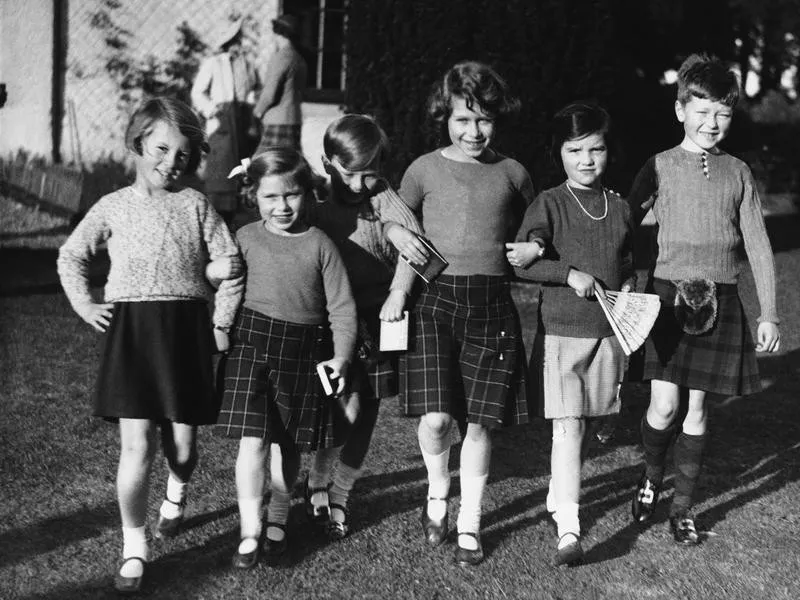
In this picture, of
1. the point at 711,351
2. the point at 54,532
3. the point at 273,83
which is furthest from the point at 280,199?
the point at 273,83

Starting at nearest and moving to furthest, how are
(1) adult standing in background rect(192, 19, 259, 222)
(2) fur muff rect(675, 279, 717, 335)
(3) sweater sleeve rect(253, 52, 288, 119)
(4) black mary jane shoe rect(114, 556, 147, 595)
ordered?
(4) black mary jane shoe rect(114, 556, 147, 595)
(2) fur muff rect(675, 279, 717, 335)
(3) sweater sleeve rect(253, 52, 288, 119)
(1) adult standing in background rect(192, 19, 259, 222)

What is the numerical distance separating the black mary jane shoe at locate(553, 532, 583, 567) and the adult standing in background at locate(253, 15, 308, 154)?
5.62 meters

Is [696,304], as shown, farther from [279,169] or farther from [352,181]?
[279,169]

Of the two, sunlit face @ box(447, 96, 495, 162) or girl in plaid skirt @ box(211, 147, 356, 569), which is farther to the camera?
sunlit face @ box(447, 96, 495, 162)

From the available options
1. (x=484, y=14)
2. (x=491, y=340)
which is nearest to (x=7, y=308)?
(x=484, y=14)

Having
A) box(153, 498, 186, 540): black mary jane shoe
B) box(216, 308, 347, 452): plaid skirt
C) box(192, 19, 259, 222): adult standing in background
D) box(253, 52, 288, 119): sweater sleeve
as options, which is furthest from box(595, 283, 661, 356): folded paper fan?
box(192, 19, 259, 222): adult standing in background

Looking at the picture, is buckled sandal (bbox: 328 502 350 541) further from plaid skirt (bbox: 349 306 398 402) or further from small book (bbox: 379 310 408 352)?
small book (bbox: 379 310 408 352)

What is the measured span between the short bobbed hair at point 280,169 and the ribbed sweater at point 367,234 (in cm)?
19

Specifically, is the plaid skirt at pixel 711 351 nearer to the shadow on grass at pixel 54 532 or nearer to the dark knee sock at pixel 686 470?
the dark knee sock at pixel 686 470

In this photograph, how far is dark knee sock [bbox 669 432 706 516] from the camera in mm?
3971

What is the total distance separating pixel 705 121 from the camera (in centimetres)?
386

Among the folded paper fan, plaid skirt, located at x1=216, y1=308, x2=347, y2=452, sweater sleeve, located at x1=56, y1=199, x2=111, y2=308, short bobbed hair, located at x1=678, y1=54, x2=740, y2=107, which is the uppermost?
short bobbed hair, located at x1=678, y1=54, x2=740, y2=107

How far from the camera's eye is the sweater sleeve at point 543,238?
11.7 ft

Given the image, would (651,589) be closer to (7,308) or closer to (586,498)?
(586,498)
